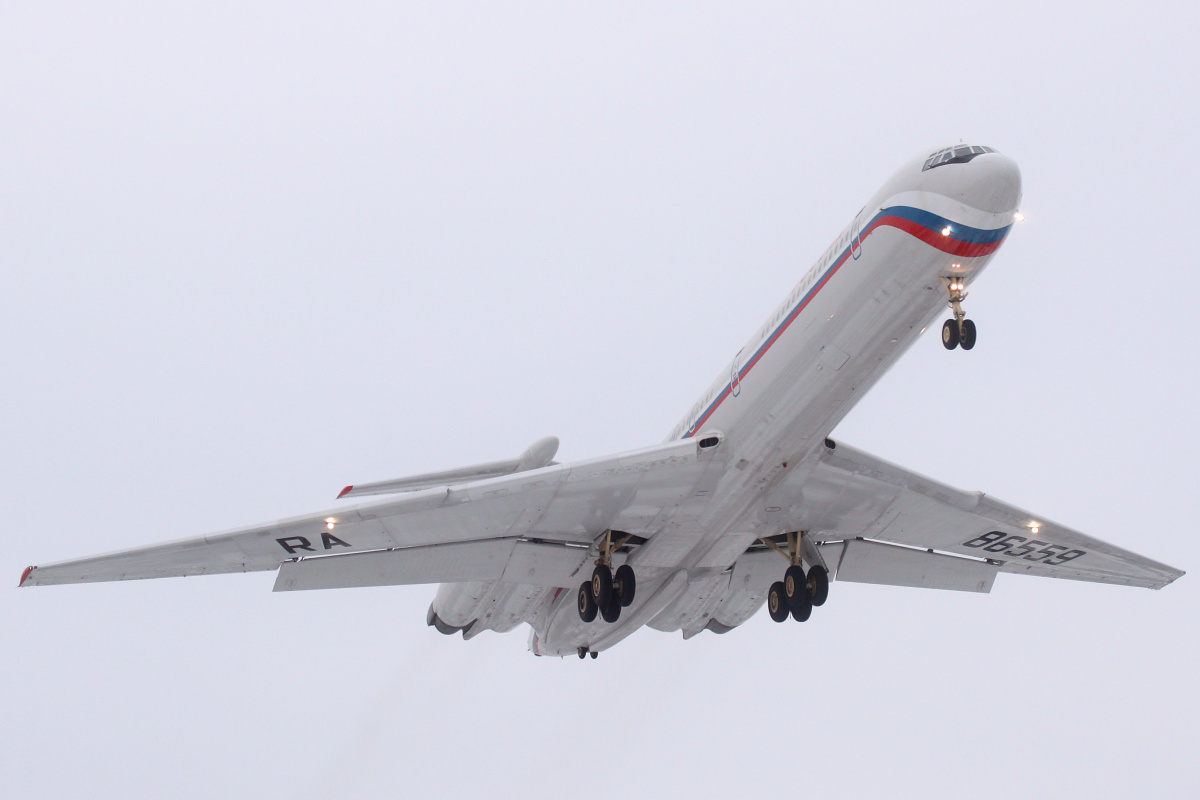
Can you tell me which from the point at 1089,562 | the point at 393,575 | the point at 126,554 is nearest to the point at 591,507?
the point at 393,575

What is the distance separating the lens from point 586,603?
21.4 metres

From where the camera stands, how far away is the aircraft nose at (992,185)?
15516 mm

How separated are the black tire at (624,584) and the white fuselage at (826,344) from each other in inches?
14.4

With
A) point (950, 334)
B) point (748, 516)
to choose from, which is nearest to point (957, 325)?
point (950, 334)

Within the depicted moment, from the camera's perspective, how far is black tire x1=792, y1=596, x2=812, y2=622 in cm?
2136

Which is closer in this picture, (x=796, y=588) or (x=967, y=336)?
(x=967, y=336)

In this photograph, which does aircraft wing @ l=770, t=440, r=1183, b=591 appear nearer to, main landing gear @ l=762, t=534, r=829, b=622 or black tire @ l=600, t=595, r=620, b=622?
main landing gear @ l=762, t=534, r=829, b=622

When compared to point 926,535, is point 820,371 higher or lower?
higher

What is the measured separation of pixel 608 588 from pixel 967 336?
831cm

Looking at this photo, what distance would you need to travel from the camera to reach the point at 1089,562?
2475 cm

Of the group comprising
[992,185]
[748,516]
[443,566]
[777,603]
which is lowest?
[443,566]

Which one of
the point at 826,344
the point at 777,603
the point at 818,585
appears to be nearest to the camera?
the point at 826,344

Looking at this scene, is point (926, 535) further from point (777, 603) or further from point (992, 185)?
point (992, 185)

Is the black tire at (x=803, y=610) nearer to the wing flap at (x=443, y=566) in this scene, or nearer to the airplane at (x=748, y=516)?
the airplane at (x=748, y=516)
